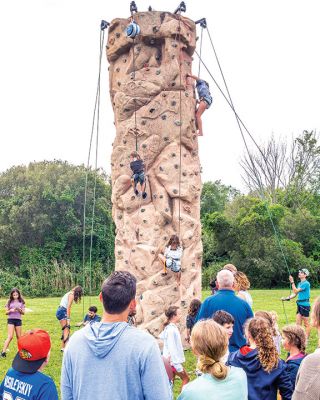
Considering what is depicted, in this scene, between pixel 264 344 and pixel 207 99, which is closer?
pixel 264 344

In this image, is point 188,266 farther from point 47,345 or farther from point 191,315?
point 47,345

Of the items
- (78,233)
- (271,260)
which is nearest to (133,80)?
(271,260)

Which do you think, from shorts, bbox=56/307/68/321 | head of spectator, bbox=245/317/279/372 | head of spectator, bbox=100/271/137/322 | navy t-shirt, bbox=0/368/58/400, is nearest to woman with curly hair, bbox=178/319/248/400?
head of spectator, bbox=100/271/137/322

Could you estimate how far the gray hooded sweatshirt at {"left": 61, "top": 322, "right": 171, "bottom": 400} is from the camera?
2586 mm

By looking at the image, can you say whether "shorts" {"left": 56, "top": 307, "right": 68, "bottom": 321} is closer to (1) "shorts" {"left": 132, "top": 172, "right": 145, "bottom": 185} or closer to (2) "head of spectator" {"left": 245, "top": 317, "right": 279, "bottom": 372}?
(1) "shorts" {"left": 132, "top": 172, "right": 145, "bottom": 185}

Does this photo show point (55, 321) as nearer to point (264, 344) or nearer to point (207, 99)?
point (207, 99)

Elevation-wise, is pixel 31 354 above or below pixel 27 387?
above

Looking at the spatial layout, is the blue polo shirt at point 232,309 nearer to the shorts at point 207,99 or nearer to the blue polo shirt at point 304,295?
the shorts at point 207,99

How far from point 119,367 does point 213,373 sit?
584 mm


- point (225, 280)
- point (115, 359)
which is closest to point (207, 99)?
point (225, 280)

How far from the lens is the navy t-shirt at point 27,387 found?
2941 millimetres

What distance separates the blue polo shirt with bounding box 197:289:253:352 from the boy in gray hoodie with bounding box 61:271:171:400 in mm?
2286

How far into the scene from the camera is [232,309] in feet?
16.2

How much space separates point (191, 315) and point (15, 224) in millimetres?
22356
